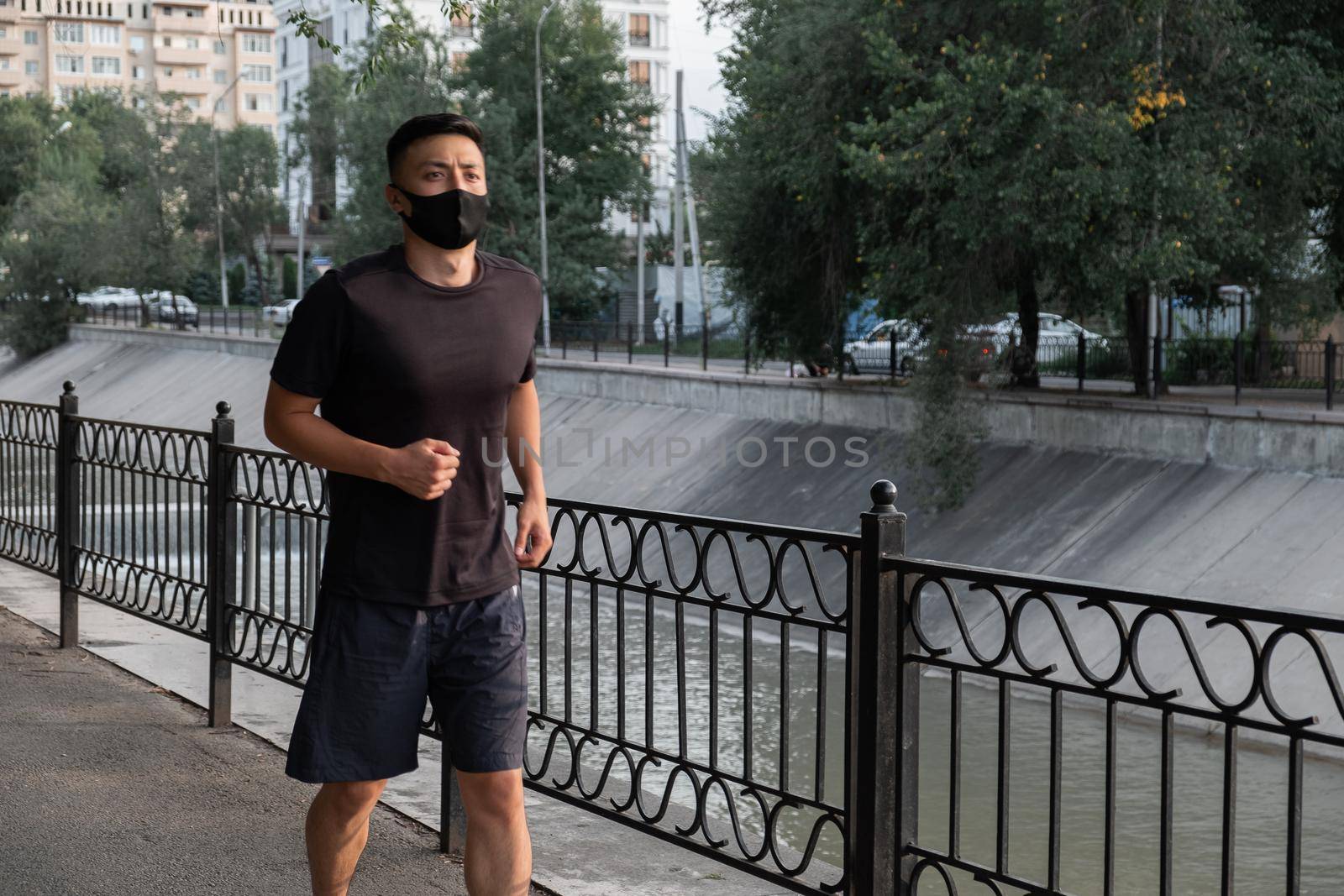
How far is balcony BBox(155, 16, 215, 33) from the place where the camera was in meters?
129

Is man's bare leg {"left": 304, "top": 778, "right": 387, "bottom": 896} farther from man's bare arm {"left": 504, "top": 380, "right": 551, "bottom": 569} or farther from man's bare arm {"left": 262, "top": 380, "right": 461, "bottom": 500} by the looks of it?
man's bare arm {"left": 262, "top": 380, "right": 461, "bottom": 500}

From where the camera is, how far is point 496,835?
374 cm

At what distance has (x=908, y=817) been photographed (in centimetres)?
410

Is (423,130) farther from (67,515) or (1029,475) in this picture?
(1029,475)

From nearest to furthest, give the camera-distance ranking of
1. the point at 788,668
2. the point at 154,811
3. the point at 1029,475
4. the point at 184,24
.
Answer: the point at 788,668 → the point at 154,811 → the point at 1029,475 → the point at 184,24

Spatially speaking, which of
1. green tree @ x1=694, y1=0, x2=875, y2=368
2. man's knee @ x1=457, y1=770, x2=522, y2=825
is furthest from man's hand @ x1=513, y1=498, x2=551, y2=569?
green tree @ x1=694, y1=0, x2=875, y2=368

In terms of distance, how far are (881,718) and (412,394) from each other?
1442 millimetres

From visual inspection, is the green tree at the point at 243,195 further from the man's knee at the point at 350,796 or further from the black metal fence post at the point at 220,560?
the man's knee at the point at 350,796

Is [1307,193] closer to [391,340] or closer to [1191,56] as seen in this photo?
[1191,56]

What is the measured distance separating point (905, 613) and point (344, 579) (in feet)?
4.53

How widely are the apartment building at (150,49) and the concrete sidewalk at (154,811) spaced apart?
12528cm

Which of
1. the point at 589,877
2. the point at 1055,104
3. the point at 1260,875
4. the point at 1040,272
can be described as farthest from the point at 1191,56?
the point at 589,877

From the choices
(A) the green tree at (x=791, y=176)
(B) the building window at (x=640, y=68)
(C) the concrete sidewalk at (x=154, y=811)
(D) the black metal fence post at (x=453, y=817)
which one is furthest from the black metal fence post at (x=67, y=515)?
(B) the building window at (x=640, y=68)

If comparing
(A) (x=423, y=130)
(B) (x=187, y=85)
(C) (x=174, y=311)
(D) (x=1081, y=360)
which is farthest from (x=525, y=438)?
(B) (x=187, y=85)
